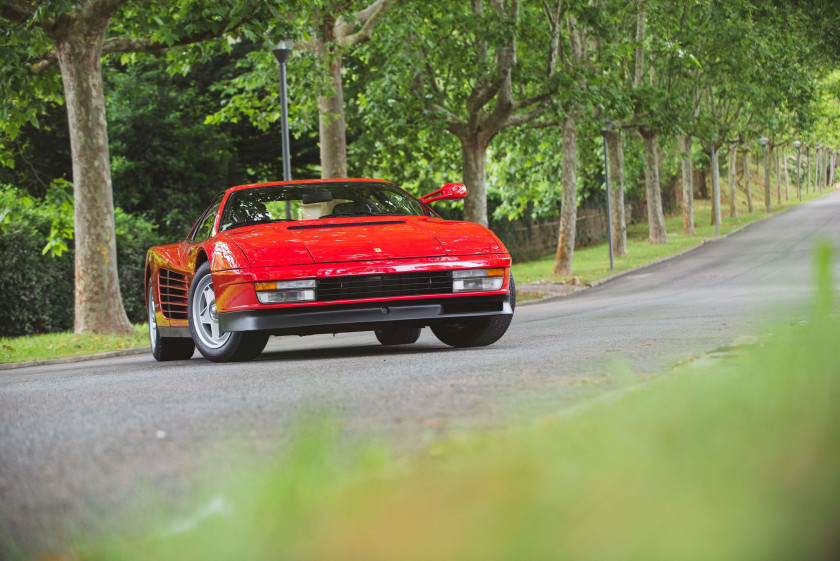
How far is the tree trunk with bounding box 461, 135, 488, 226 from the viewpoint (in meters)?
26.0

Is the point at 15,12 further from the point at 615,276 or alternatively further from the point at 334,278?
the point at 615,276

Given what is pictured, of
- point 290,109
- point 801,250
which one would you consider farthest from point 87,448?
point 801,250

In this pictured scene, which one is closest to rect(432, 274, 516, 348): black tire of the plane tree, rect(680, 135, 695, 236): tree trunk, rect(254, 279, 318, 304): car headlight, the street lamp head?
rect(254, 279, 318, 304): car headlight

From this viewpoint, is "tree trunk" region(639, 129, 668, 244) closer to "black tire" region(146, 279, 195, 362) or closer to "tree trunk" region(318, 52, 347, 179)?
"tree trunk" region(318, 52, 347, 179)

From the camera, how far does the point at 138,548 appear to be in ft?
6.40

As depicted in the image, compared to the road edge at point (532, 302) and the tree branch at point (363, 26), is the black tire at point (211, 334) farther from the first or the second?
the tree branch at point (363, 26)

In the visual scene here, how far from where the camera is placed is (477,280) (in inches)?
307

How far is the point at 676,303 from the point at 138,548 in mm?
14610

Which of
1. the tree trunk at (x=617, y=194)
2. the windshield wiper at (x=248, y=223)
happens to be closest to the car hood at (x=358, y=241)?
the windshield wiper at (x=248, y=223)

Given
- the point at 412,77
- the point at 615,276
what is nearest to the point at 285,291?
the point at 412,77

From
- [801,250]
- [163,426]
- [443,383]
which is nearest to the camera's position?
[163,426]

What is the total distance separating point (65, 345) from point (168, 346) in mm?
6271

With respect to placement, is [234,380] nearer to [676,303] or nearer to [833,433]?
[833,433]

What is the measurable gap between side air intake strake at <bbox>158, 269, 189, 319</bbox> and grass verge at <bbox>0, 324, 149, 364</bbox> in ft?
16.8
